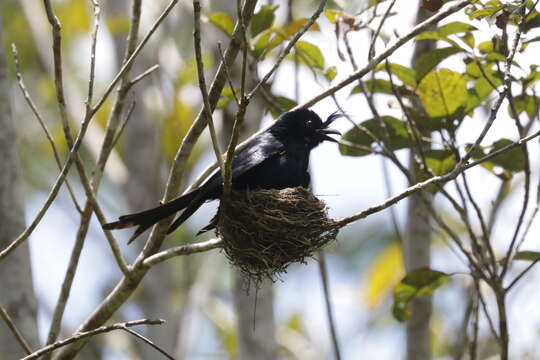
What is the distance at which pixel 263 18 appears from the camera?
4.48m

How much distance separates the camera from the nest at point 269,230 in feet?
13.2

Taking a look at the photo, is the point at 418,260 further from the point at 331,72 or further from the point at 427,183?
the point at 427,183

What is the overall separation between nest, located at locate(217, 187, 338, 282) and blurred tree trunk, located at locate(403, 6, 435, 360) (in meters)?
1.40

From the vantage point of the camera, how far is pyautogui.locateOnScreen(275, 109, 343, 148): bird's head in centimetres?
506

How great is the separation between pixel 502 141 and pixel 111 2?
5322 mm

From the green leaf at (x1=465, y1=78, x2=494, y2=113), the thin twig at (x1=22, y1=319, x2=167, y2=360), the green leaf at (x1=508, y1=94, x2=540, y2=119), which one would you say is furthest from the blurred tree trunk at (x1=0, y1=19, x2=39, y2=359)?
the green leaf at (x1=508, y1=94, x2=540, y2=119)

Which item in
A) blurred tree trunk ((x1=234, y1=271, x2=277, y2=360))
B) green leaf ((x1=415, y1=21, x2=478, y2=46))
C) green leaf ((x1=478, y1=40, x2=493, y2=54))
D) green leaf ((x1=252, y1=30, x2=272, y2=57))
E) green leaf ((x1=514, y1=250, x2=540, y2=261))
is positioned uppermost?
green leaf ((x1=252, y1=30, x2=272, y2=57))

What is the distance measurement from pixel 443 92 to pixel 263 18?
111 cm

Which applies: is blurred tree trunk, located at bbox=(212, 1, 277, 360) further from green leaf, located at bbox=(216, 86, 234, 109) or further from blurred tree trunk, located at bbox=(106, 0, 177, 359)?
blurred tree trunk, located at bbox=(106, 0, 177, 359)

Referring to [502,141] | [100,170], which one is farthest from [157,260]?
[502,141]

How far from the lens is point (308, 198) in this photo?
4.26 meters

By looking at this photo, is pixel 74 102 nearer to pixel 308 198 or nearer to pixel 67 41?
pixel 67 41

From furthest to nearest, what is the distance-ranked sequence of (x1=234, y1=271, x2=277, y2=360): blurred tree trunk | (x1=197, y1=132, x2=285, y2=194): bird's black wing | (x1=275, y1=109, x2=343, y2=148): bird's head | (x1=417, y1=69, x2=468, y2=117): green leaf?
(x1=234, y1=271, x2=277, y2=360): blurred tree trunk → (x1=275, y1=109, x2=343, y2=148): bird's head → (x1=417, y1=69, x2=468, y2=117): green leaf → (x1=197, y1=132, x2=285, y2=194): bird's black wing

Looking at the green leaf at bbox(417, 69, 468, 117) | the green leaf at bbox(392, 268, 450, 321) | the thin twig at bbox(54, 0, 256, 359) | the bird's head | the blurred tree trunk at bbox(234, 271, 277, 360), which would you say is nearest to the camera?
the thin twig at bbox(54, 0, 256, 359)
